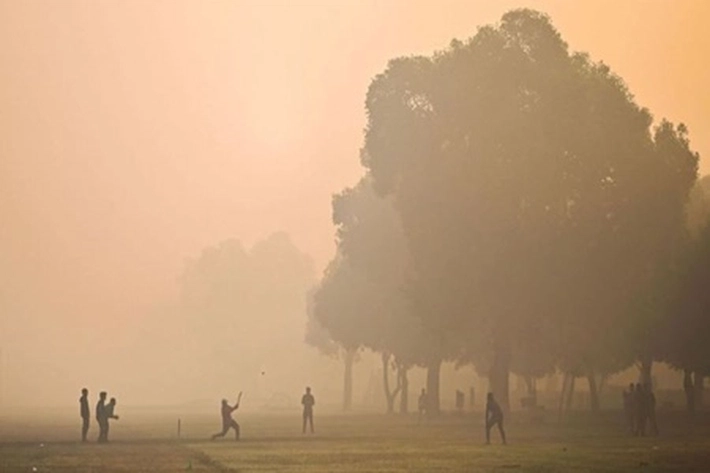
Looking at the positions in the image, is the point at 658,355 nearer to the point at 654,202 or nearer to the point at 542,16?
the point at 654,202

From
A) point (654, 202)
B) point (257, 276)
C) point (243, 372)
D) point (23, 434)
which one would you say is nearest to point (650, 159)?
point (654, 202)

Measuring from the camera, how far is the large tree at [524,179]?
6850 centimetres

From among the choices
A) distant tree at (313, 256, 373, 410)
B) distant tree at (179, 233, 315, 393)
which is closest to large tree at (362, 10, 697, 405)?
distant tree at (313, 256, 373, 410)

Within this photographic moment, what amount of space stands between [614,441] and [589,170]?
20.9 metres

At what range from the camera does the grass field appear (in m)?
36.3

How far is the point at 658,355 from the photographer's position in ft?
Result: 278

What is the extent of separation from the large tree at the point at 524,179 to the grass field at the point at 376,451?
7697mm

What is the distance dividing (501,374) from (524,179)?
1159 cm

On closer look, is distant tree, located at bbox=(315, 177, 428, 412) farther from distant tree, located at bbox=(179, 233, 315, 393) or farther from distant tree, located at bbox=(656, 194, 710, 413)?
distant tree, located at bbox=(179, 233, 315, 393)

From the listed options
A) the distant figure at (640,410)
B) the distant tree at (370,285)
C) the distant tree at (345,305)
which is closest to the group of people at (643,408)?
the distant figure at (640,410)

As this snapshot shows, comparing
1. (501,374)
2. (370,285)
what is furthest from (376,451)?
(370,285)

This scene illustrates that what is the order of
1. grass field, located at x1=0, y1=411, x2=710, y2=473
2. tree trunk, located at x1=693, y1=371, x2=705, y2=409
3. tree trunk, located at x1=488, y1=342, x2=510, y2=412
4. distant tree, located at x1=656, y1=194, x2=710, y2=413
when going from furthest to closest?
1. tree trunk, located at x1=693, y1=371, x2=705, y2=409
2. distant tree, located at x1=656, y1=194, x2=710, y2=413
3. tree trunk, located at x1=488, y1=342, x2=510, y2=412
4. grass field, located at x1=0, y1=411, x2=710, y2=473

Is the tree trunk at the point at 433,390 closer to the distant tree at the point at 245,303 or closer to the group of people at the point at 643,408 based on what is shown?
the group of people at the point at 643,408

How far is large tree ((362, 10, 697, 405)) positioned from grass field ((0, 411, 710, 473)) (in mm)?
7697
